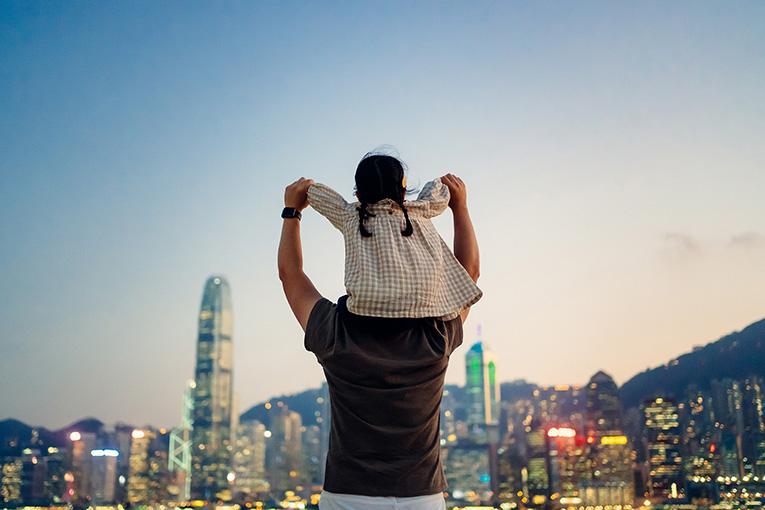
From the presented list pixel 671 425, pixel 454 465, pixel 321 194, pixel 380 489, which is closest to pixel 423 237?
pixel 321 194

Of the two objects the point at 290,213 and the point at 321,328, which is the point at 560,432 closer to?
the point at 290,213

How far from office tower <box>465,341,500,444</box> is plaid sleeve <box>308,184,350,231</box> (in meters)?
110

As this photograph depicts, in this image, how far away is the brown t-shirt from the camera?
119 centimetres

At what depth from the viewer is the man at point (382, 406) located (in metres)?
1.18

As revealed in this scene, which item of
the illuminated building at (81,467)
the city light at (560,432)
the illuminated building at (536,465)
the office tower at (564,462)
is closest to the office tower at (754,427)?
the office tower at (564,462)

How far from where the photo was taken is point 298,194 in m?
1.43

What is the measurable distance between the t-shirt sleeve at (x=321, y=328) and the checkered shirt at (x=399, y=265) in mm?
76

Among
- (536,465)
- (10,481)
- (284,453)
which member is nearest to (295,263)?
(10,481)

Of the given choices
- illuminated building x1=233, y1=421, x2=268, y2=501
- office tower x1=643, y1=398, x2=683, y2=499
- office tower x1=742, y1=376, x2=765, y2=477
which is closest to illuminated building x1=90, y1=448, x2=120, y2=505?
illuminated building x1=233, y1=421, x2=268, y2=501

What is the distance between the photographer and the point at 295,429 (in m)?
88.4

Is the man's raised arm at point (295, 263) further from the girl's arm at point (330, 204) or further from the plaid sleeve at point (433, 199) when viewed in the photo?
the plaid sleeve at point (433, 199)

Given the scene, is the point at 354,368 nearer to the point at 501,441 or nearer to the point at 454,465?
the point at 454,465

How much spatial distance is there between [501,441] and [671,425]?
27198 millimetres

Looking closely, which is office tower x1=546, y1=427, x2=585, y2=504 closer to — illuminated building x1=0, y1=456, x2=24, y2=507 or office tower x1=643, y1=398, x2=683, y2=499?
office tower x1=643, y1=398, x2=683, y2=499
